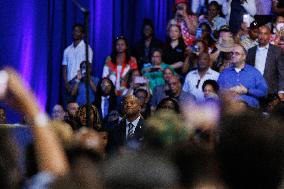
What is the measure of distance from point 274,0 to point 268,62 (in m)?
1.47

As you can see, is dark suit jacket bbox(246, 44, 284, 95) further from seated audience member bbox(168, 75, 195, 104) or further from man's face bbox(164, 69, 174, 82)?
man's face bbox(164, 69, 174, 82)

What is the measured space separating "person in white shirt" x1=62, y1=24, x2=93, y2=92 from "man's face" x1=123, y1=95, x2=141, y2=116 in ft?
10.6

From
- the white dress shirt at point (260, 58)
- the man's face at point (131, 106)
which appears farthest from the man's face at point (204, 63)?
the man's face at point (131, 106)

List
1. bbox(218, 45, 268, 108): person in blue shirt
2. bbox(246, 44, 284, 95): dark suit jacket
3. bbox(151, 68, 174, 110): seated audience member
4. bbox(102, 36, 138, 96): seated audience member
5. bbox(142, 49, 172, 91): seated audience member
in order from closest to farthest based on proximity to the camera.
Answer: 1. bbox(218, 45, 268, 108): person in blue shirt
2. bbox(246, 44, 284, 95): dark suit jacket
3. bbox(151, 68, 174, 110): seated audience member
4. bbox(142, 49, 172, 91): seated audience member
5. bbox(102, 36, 138, 96): seated audience member

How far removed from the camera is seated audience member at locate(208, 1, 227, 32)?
11398 millimetres

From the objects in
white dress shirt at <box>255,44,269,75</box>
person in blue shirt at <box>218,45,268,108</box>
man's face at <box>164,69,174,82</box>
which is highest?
white dress shirt at <box>255,44,269,75</box>

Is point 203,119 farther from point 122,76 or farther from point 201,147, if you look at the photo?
point 122,76

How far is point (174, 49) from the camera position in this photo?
36.9ft

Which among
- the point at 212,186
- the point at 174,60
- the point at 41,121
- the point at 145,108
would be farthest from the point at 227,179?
the point at 174,60

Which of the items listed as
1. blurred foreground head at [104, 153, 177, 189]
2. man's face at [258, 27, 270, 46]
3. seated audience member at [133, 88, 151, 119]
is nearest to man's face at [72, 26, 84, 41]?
seated audience member at [133, 88, 151, 119]

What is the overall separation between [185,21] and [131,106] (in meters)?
3.25

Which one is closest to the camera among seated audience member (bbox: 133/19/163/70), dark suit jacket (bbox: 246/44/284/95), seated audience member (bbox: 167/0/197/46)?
dark suit jacket (bbox: 246/44/284/95)

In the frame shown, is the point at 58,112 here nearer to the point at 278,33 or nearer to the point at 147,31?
the point at 147,31

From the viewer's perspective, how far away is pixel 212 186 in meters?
1.99
